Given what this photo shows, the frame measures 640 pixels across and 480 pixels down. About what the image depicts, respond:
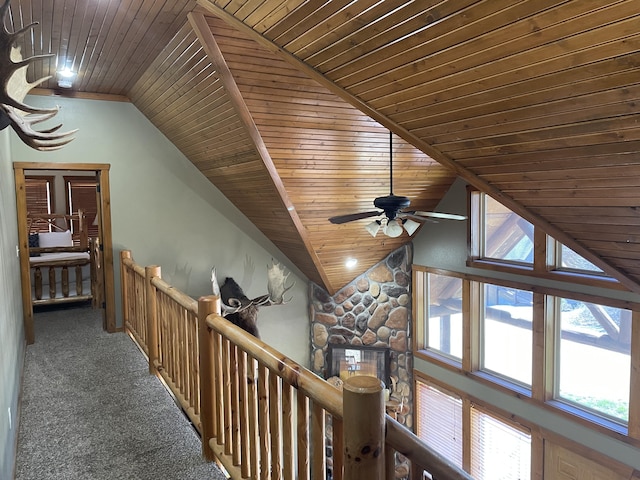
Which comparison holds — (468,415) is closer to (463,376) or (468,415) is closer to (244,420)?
(463,376)

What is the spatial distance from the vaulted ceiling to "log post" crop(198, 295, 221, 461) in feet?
5.49

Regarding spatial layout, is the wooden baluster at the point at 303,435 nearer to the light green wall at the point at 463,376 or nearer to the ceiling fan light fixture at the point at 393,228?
the ceiling fan light fixture at the point at 393,228

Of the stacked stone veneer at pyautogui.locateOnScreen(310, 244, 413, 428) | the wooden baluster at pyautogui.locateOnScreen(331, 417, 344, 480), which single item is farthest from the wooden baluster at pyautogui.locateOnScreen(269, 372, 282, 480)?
the stacked stone veneer at pyautogui.locateOnScreen(310, 244, 413, 428)

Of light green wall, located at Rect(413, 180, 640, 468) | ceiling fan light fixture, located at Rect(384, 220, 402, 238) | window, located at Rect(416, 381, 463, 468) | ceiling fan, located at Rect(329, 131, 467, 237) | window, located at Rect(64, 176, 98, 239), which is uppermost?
window, located at Rect(64, 176, 98, 239)

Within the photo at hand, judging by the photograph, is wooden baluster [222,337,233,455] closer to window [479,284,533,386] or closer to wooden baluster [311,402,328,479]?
wooden baluster [311,402,328,479]

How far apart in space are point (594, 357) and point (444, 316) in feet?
7.03

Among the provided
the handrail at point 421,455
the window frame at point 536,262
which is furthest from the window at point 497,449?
the handrail at point 421,455

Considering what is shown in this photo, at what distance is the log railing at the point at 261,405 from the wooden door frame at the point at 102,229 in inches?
65.0

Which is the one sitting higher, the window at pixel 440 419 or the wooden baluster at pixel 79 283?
the wooden baluster at pixel 79 283

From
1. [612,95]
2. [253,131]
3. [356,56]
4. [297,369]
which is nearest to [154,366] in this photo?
→ [253,131]

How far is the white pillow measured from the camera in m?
7.21

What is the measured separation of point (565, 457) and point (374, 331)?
304cm

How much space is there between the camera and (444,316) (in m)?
6.76

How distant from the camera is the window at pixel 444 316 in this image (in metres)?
6.55
